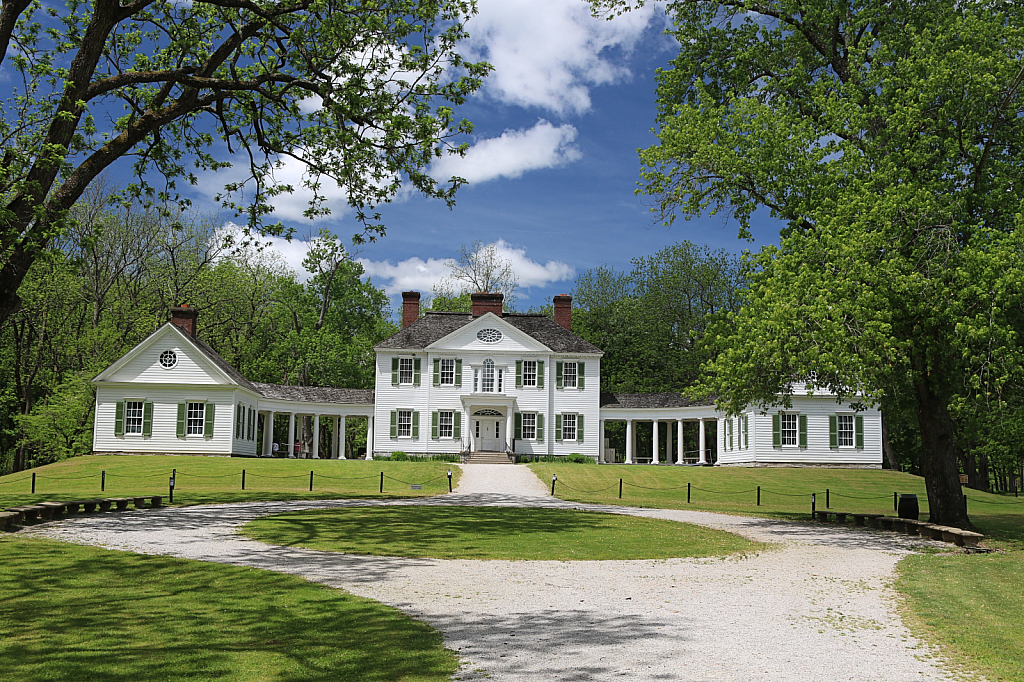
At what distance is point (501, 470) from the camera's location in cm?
3403

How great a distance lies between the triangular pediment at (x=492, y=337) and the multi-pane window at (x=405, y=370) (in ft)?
6.63

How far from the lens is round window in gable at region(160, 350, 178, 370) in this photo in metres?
36.3

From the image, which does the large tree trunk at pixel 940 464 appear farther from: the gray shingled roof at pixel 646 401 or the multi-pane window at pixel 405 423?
the multi-pane window at pixel 405 423

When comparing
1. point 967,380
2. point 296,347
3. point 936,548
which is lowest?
point 936,548

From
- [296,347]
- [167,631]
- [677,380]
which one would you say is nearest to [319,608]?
[167,631]

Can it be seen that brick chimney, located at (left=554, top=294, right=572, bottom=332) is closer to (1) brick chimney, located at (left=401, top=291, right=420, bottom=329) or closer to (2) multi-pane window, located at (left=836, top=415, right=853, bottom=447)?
(1) brick chimney, located at (left=401, top=291, right=420, bottom=329)

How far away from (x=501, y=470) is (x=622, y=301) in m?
26.5

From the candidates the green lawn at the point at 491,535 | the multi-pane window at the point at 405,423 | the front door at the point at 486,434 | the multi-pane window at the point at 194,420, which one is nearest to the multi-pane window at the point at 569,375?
the front door at the point at 486,434

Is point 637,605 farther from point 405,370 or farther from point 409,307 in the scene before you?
point 409,307

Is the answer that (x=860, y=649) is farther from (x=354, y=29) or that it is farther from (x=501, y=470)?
(x=501, y=470)

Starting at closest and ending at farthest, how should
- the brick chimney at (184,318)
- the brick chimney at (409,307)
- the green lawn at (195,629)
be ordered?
the green lawn at (195,629)
the brick chimney at (184,318)
the brick chimney at (409,307)

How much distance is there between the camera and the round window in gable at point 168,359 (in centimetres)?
3628

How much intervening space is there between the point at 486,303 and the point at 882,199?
93.1 ft

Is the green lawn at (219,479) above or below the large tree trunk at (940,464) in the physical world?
below
